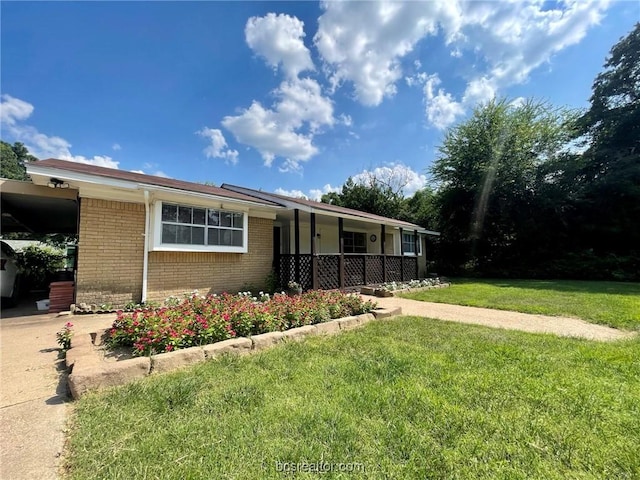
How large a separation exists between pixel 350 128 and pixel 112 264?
43.8ft

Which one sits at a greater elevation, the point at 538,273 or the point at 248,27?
the point at 248,27

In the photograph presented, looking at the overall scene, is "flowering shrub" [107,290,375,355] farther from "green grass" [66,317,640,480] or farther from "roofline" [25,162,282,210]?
"roofline" [25,162,282,210]

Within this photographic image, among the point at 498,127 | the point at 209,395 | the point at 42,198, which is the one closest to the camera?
the point at 209,395

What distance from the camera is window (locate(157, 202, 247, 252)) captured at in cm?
698

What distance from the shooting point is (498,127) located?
18984 millimetres

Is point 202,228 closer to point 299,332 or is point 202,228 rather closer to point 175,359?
point 299,332

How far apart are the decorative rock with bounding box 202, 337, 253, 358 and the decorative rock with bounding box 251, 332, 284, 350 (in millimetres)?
100

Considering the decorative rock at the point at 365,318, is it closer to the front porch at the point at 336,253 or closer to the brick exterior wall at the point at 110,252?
the front porch at the point at 336,253

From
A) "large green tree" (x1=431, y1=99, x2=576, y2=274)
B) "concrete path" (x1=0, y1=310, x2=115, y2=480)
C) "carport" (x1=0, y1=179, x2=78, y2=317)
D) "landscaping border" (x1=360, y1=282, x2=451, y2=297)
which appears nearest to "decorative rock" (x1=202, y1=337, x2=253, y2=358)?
"concrete path" (x1=0, y1=310, x2=115, y2=480)

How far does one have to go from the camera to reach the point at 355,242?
623 inches

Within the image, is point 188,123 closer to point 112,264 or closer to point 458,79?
point 112,264

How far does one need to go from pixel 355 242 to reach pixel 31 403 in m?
14.2

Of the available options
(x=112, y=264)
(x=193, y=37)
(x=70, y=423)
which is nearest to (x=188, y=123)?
(x=193, y=37)

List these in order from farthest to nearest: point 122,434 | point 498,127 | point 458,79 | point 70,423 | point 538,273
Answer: point 498,127 → point 538,273 → point 458,79 → point 70,423 → point 122,434
